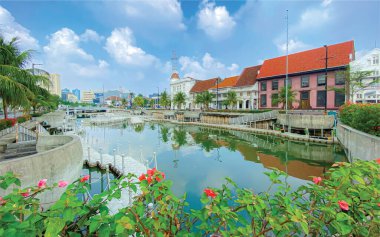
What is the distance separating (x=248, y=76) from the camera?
48.8m

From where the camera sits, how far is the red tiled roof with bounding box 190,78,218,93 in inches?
2483

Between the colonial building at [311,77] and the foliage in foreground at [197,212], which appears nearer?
the foliage in foreground at [197,212]

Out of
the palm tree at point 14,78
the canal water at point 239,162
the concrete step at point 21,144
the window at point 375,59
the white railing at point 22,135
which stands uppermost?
the window at point 375,59

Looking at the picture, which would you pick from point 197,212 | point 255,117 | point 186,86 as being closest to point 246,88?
point 255,117

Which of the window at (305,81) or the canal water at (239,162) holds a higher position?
the window at (305,81)

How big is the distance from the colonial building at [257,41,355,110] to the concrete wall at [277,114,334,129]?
6163 mm

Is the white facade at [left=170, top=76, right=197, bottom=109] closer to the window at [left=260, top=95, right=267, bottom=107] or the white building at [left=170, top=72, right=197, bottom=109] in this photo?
the white building at [left=170, top=72, right=197, bottom=109]

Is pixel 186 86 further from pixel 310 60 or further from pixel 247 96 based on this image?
pixel 310 60

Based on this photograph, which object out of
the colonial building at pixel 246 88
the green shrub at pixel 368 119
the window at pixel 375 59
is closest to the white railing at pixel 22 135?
the green shrub at pixel 368 119

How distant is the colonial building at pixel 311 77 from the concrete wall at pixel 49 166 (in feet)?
106

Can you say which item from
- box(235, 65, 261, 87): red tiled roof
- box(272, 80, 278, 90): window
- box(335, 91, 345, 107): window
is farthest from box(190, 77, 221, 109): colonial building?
box(335, 91, 345, 107): window

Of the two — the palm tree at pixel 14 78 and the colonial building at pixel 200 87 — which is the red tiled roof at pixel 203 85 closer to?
the colonial building at pixel 200 87

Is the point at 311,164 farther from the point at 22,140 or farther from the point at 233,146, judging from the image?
the point at 22,140

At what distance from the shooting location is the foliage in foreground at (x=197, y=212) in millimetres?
1539
